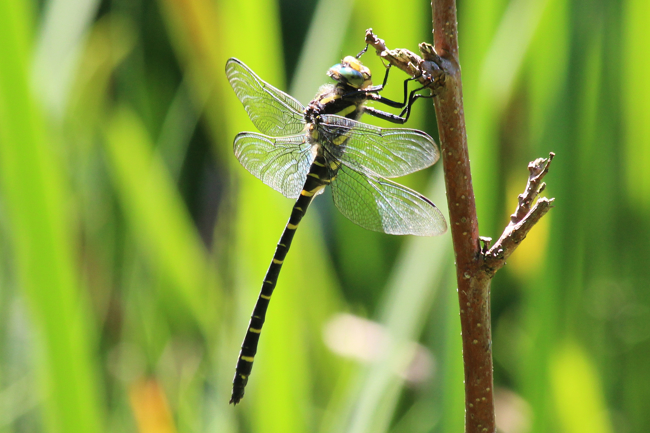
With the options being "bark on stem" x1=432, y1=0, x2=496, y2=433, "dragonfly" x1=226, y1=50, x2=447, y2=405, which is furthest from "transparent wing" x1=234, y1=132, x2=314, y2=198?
"bark on stem" x1=432, y1=0, x2=496, y2=433

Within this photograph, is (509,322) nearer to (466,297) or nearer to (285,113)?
(285,113)

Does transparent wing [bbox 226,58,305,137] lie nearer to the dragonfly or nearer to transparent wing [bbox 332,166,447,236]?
the dragonfly

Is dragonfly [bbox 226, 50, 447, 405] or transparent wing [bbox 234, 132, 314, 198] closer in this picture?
dragonfly [bbox 226, 50, 447, 405]

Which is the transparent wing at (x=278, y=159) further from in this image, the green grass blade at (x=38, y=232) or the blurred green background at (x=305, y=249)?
→ the green grass blade at (x=38, y=232)

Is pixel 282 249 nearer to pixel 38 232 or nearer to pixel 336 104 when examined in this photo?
pixel 336 104

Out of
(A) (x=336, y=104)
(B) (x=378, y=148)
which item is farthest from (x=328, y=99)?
(B) (x=378, y=148)

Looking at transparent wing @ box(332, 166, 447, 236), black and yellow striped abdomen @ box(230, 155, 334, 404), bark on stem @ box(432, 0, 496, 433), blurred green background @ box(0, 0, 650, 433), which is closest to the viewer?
bark on stem @ box(432, 0, 496, 433)

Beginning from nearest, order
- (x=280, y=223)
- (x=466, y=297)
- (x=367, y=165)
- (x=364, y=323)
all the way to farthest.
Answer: (x=466, y=297) → (x=367, y=165) → (x=280, y=223) → (x=364, y=323)

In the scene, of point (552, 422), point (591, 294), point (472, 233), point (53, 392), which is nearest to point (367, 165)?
point (472, 233)
